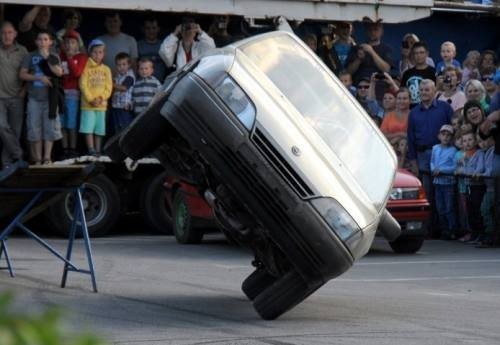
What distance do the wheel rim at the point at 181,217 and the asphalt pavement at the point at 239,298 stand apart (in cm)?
50

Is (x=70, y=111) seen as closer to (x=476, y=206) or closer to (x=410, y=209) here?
(x=410, y=209)

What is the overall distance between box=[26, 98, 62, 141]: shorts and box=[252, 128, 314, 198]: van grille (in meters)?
9.17

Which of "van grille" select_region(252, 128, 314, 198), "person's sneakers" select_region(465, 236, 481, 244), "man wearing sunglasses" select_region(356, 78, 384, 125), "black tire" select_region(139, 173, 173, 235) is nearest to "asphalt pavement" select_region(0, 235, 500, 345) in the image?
"van grille" select_region(252, 128, 314, 198)

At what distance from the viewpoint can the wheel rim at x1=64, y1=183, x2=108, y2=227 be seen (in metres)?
17.2

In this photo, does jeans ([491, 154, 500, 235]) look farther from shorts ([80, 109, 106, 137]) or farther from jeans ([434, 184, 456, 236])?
shorts ([80, 109, 106, 137])

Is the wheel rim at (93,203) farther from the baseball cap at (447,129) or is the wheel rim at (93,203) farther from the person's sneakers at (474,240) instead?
the person's sneakers at (474,240)

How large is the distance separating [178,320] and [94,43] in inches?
372

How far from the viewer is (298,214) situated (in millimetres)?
8211

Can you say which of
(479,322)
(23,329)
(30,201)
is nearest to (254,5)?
(30,201)

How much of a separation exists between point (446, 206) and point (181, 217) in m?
3.83

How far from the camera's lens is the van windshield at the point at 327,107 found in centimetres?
905

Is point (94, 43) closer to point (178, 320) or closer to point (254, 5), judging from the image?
point (254, 5)

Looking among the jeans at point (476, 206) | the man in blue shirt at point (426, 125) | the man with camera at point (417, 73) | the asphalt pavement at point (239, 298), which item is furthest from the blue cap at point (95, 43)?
the jeans at point (476, 206)

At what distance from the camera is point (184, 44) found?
18.0 meters
